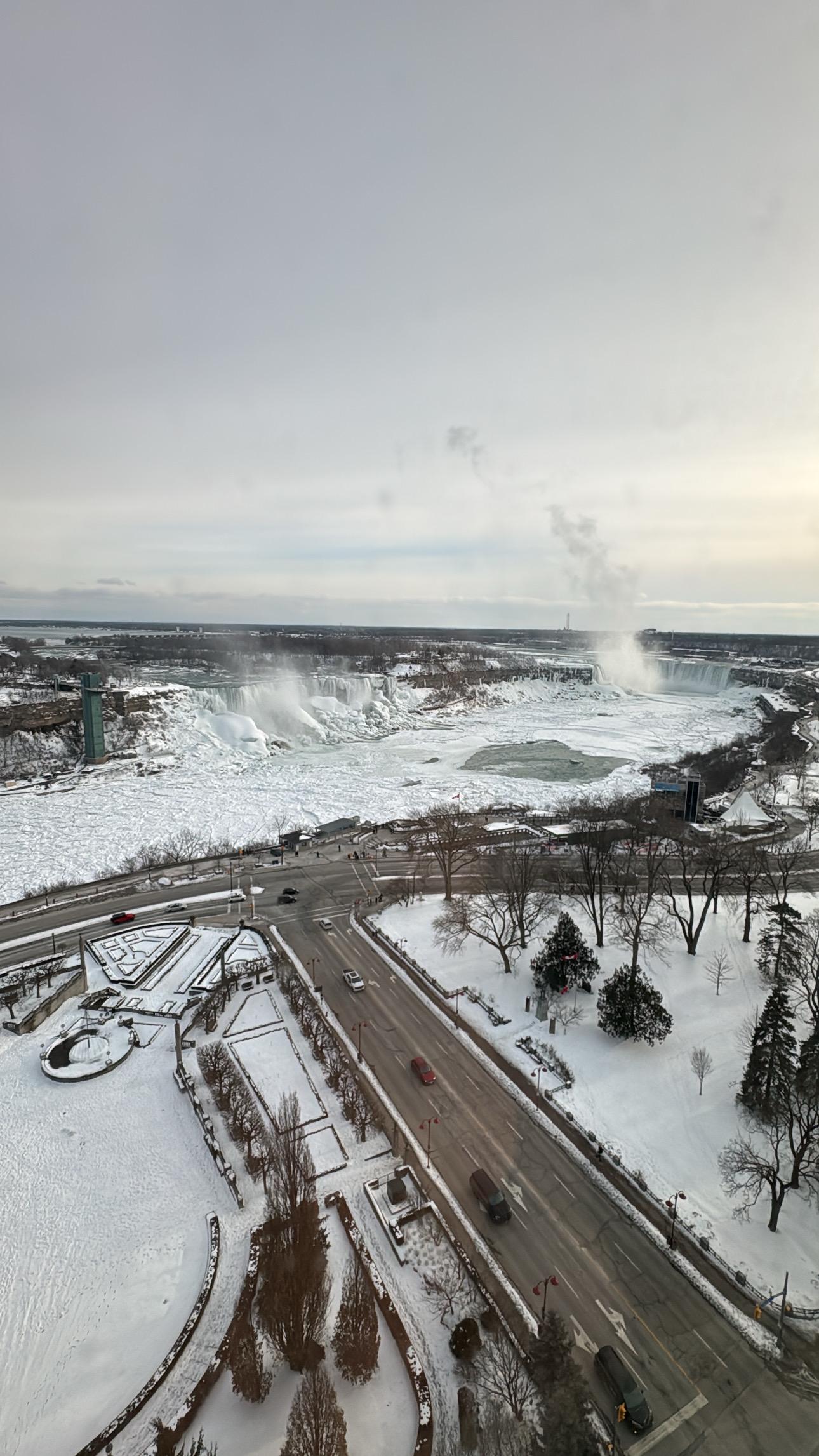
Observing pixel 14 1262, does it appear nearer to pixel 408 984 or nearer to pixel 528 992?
pixel 408 984

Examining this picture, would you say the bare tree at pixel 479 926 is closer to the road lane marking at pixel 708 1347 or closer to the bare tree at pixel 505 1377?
the road lane marking at pixel 708 1347

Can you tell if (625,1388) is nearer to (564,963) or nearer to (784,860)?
(564,963)

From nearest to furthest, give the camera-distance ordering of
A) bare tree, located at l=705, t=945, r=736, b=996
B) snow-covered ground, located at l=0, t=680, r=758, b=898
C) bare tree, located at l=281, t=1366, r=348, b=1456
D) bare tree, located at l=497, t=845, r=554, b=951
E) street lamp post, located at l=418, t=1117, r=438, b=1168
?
1. bare tree, located at l=281, t=1366, r=348, b=1456
2. street lamp post, located at l=418, t=1117, r=438, b=1168
3. bare tree, located at l=705, t=945, r=736, b=996
4. bare tree, located at l=497, t=845, r=554, b=951
5. snow-covered ground, located at l=0, t=680, r=758, b=898

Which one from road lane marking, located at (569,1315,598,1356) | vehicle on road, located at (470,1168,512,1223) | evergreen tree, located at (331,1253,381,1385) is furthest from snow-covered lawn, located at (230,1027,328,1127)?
road lane marking, located at (569,1315,598,1356)

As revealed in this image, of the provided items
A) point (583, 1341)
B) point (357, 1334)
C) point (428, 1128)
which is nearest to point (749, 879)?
point (428, 1128)

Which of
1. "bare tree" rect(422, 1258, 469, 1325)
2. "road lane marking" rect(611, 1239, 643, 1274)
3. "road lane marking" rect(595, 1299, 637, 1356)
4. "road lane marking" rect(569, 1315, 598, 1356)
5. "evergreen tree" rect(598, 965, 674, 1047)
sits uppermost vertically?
"evergreen tree" rect(598, 965, 674, 1047)

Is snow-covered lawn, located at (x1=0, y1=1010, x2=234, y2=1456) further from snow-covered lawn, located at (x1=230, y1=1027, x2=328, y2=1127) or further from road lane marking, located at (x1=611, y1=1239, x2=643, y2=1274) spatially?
road lane marking, located at (x1=611, y1=1239, x2=643, y2=1274)

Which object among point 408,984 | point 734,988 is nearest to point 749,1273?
point 734,988
